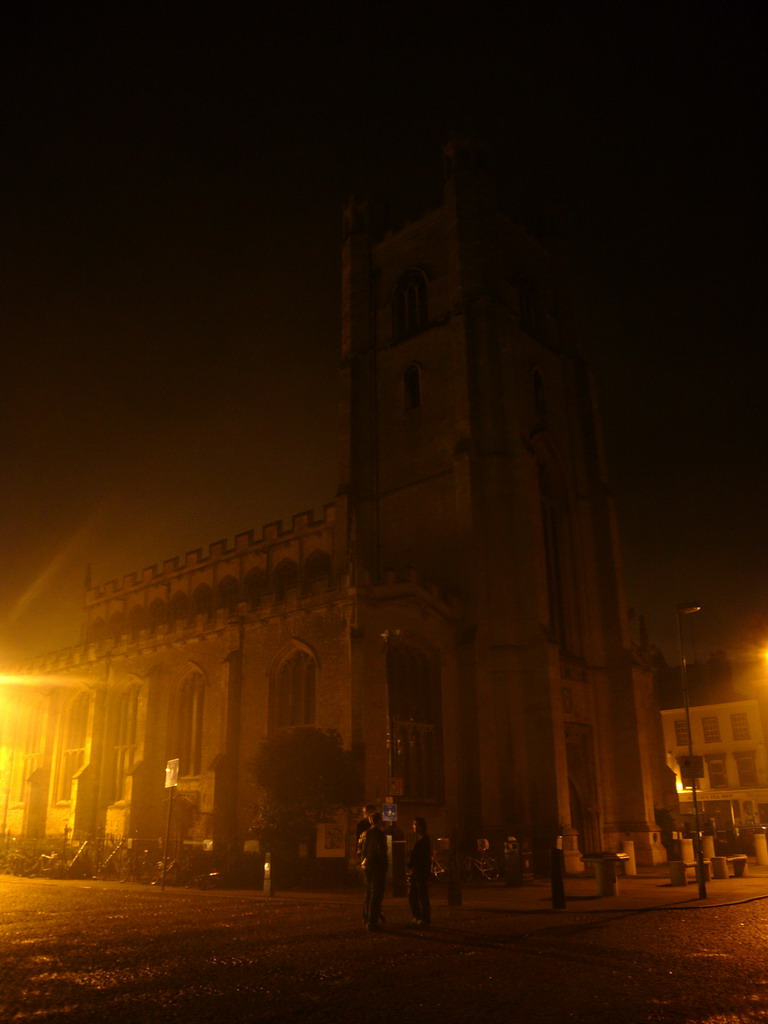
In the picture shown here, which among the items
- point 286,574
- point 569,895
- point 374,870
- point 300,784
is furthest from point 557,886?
point 286,574

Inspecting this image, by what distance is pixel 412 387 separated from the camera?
3897 cm

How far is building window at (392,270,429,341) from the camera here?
40062mm

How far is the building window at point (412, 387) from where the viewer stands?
3834 centimetres

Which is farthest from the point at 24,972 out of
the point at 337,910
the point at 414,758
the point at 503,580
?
the point at 503,580

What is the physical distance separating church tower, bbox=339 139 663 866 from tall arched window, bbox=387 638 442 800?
4.15 ft

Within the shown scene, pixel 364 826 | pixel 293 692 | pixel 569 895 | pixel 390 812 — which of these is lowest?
pixel 569 895

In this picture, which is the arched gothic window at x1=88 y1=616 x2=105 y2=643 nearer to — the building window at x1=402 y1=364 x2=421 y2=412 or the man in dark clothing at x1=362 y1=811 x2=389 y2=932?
the building window at x1=402 y1=364 x2=421 y2=412

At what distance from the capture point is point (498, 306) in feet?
121

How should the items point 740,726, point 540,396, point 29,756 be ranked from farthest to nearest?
point 740,726
point 29,756
point 540,396

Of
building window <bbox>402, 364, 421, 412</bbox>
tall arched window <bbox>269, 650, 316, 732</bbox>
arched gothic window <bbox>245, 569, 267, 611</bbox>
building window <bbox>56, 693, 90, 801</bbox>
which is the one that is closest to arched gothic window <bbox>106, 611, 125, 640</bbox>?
building window <bbox>56, 693, 90, 801</bbox>

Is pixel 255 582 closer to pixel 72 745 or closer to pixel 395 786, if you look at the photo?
pixel 72 745

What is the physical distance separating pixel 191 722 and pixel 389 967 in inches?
995

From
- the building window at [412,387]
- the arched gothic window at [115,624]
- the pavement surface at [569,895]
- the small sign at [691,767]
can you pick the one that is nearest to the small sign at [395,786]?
the pavement surface at [569,895]

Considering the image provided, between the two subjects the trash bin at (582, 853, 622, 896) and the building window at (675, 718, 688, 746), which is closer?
the trash bin at (582, 853, 622, 896)
